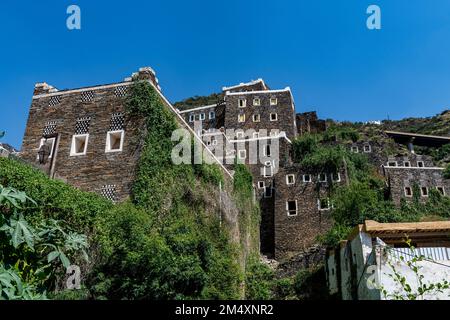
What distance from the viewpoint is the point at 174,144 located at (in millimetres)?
20672

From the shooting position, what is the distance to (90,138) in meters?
20.8

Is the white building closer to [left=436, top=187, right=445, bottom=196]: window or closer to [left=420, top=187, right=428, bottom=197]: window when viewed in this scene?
[left=420, top=187, right=428, bottom=197]: window

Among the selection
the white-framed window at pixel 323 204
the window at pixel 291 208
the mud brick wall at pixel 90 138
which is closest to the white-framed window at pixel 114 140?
the mud brick wall at pixel 90 138

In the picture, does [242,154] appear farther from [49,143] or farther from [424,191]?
[49,143]

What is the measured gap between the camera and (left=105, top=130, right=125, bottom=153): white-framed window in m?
20.2

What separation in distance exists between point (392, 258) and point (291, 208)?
61.0 feet

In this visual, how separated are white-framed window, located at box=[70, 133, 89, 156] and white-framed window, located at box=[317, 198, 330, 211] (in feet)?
61.1

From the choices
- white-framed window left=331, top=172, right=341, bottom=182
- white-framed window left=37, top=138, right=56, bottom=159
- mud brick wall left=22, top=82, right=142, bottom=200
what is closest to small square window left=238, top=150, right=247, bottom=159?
white-framed window left=331, top=172, right=341, bottom=182

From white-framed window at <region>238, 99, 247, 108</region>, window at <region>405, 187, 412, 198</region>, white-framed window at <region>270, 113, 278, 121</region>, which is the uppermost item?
white-framed window at <region>238, 99, 247, 108</region>

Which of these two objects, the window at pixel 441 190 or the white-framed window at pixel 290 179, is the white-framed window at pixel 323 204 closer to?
the white-framed window at pixel 290 179

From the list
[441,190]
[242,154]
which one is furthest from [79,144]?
[441,190]

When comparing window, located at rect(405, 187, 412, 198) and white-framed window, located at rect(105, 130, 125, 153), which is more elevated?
window, located at rect(405, 187, 412, 198)

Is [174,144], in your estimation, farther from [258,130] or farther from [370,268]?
[258,130]
